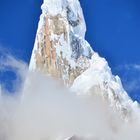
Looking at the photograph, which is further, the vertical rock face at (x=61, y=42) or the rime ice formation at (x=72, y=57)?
the vertical rock face at (x=61, y=42)

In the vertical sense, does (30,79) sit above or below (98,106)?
above

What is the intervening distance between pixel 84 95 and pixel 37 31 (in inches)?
694

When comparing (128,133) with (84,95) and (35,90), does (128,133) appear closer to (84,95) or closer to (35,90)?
(84,95)

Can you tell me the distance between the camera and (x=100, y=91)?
403 feet

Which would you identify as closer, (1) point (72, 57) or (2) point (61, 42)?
(2) point (61, 42)

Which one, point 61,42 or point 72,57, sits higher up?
point 61,42

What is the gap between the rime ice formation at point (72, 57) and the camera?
123875 millimetres

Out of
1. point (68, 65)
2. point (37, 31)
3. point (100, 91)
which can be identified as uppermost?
point (37, 31)

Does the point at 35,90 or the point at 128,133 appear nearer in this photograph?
the point at 128,133

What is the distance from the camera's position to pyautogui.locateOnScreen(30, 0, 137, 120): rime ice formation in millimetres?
123875

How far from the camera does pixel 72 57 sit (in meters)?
128

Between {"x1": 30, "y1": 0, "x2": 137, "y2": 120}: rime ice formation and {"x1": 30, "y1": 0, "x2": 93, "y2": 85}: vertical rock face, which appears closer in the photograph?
{"x1": 30, "y1": 0, "x2": 137, "y2": 120}: rime ice formation

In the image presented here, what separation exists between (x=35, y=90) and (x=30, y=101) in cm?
591

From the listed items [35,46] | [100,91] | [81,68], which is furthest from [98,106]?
[35,46]
